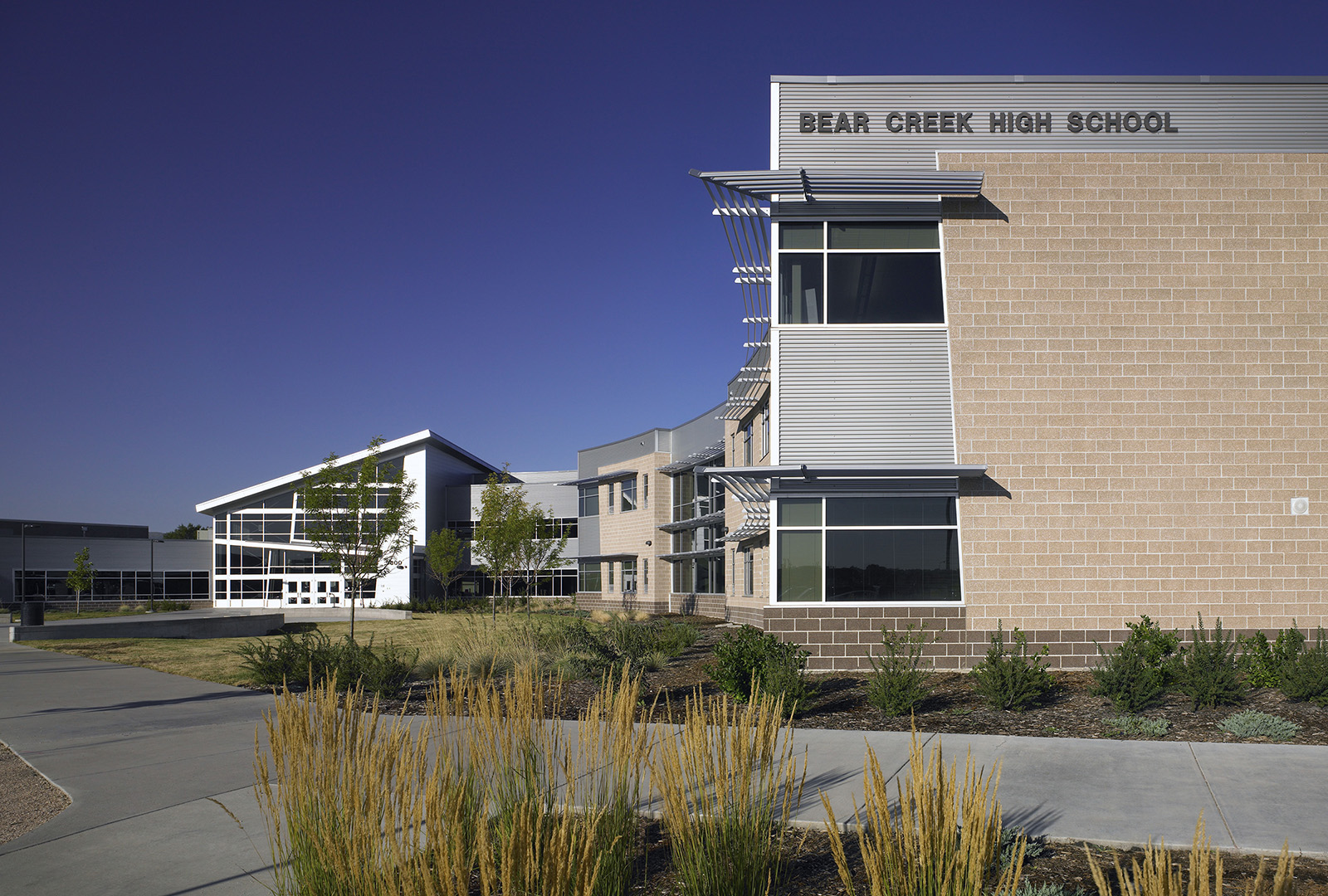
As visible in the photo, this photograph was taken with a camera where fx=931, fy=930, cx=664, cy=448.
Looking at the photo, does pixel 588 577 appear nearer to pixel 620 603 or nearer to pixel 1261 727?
pixel 620 603

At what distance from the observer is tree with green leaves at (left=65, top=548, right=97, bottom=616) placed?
5088 centimetres

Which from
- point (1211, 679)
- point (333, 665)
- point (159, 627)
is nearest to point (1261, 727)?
point (1211, 679)

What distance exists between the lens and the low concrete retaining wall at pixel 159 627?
85.4 ft

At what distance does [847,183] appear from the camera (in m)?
14.5

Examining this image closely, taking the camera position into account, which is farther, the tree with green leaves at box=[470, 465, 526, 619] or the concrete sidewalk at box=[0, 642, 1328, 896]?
the tree with green leaves at box=[470, 465, 526, 619]

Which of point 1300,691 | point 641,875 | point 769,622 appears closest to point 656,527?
point 769,622

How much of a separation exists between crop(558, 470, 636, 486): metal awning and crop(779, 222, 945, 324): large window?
29.8 meters

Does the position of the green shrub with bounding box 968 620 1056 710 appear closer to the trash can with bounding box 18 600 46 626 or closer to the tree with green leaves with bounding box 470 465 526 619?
the tree with green leaves with bounding box 470 465 526 619

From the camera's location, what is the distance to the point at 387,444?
52.7 meters

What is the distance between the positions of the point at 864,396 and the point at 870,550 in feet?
7.91

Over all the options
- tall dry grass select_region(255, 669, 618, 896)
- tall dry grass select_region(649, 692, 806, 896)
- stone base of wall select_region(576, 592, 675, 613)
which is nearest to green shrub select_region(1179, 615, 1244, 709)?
tall dry grass select_region(649, 692, 806, 896)

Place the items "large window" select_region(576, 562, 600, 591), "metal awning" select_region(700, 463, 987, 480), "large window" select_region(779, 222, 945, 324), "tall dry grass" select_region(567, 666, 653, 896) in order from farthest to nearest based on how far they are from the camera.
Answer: "large window" select_region(576, 562, 600, 591), "large window" select_region(779, 222, 945, 324), "metal awning" select_region(700, 463, 987, 480), "tall dry grass" select_region(567, 666, 653, 896)

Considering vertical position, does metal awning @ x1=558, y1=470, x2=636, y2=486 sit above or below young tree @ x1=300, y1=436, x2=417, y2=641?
above

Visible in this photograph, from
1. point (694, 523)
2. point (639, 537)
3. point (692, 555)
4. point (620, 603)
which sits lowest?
point (620, 603)
